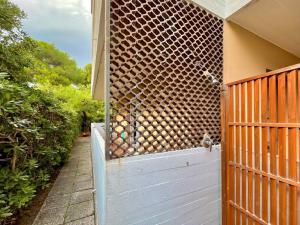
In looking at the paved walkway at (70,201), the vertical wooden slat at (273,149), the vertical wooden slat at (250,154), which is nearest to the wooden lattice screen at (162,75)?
the vertical wooden slat at (250,154)

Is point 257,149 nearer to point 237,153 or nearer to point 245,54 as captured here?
point 237,153

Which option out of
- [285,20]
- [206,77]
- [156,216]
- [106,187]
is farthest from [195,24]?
[156,216]

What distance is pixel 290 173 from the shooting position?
1.95 metres

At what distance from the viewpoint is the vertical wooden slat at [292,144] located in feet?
6.22

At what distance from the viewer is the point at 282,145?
2023mm

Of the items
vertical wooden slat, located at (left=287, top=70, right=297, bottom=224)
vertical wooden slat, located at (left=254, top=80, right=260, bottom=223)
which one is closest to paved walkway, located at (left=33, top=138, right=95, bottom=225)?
vertical wooden slat, located at (left=254, top=80, right=260, bottom=223)

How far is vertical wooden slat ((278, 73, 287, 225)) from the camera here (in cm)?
201

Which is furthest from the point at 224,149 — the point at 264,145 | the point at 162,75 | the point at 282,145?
the point at 162,75

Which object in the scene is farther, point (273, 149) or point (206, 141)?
point (206, 141)

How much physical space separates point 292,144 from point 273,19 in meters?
2.44

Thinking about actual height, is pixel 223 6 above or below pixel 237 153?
above

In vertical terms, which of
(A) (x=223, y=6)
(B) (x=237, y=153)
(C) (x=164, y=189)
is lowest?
(C) (x=164, y=189)

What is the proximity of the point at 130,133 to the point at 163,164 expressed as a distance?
623 mm

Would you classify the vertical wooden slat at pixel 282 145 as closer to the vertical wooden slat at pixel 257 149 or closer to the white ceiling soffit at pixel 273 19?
the vertical wooden slat at pixel 257 149
